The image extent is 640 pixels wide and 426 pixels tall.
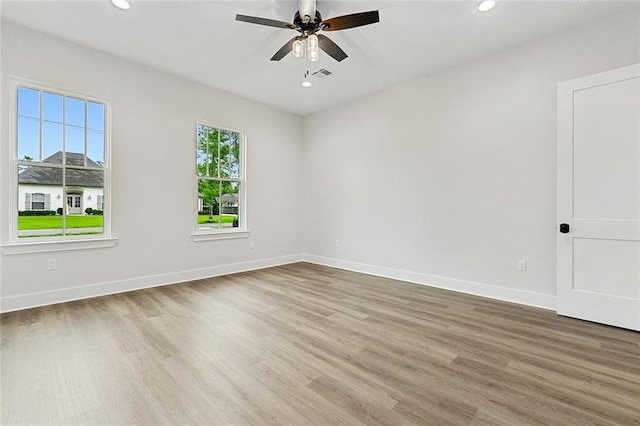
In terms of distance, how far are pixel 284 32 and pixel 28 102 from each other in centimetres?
300

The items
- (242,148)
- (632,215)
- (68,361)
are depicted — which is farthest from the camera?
(242,148)

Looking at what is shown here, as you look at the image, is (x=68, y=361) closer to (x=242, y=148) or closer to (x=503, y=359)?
(x=503, y=359)

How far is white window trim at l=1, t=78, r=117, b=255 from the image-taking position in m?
3.08

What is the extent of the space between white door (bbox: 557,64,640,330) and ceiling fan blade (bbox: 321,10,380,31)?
2269 mm

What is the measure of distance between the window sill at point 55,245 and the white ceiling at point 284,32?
2.38 metres

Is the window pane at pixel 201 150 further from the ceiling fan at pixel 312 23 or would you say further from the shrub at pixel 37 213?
the ceiling fan at pixel 312 23

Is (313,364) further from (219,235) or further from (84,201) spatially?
(84,201)

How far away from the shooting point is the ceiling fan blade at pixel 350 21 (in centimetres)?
233

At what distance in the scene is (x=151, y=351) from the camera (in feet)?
7.37

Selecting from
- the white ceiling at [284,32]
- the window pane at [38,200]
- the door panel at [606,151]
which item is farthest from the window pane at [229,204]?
the door panel at [606,151]

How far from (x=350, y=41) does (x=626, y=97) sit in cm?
277

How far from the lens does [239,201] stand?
5180mm

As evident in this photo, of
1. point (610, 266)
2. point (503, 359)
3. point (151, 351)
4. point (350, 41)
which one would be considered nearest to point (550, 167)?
point (610, 266)

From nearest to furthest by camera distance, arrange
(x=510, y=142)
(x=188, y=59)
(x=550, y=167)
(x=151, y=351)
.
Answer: (x=151, y=351) → (x=550, y=167) → (x=510, y=142) → (x=188, y=59)
